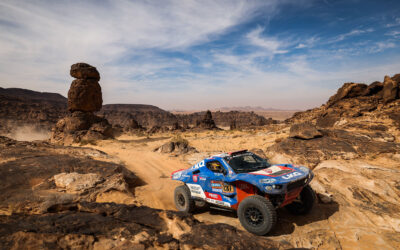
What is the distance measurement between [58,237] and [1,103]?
65.9 metres

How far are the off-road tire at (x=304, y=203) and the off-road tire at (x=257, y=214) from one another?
5.22 feet

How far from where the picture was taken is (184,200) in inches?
241

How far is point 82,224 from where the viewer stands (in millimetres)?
3633

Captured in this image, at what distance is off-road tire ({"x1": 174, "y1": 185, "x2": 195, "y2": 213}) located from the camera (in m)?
5.87

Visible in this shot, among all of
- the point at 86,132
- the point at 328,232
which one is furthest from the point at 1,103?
the point at 328,232

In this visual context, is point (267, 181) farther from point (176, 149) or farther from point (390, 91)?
point (390, 91)

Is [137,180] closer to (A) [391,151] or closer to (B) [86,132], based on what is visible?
(A) [391,151]

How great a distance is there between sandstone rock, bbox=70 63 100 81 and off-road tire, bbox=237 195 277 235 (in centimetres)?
2498

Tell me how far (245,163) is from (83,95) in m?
23.5

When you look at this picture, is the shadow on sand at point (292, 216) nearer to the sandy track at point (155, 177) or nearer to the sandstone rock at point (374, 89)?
the sandy track at point (155, 177)

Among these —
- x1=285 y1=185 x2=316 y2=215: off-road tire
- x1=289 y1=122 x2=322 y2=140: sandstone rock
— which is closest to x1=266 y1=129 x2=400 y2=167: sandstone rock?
x1=289 y1=122 x2=322 y2=140: sandstone rock

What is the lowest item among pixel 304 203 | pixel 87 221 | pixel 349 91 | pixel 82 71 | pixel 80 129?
pixel 304 203

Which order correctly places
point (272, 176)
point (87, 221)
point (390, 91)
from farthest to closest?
point (390, 91) → point (272, 176) → point (87, 221)

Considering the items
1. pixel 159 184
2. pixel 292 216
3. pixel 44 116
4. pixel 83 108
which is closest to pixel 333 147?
pixel 292 216
